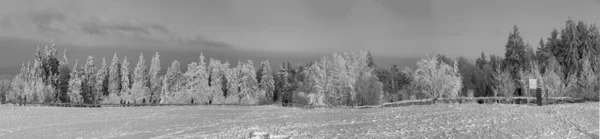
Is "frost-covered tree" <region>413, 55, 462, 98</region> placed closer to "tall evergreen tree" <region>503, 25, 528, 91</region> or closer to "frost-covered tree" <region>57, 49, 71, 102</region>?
"tall evergreen tree" <region>503, 25, 528, 91</region>

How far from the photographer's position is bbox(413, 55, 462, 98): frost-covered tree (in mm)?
66938

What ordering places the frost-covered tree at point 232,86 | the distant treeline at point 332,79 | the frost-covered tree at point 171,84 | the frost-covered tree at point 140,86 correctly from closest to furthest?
the distant treeline at point 332,79
the frost-covered tree at point 232,86
the frost-covered tree at point 171,84
the frost-covered tree at point 140,86

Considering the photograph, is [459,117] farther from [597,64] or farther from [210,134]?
[597,64]

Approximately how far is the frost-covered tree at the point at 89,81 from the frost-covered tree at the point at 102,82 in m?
0.73

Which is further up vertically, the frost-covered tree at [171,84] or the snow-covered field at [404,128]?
the frost-covered tree at [171,84]

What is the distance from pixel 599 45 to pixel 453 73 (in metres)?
23.7

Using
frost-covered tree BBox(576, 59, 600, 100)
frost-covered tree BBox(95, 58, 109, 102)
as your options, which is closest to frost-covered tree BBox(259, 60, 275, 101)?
frost-covered tree BBox(95, 58, 109, 102)

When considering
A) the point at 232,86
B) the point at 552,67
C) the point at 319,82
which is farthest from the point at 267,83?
the point at 552,67

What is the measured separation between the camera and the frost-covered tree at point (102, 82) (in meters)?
91.4

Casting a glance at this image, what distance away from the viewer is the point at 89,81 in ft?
295

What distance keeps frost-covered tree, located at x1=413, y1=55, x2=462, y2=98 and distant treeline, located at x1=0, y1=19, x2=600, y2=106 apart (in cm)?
14

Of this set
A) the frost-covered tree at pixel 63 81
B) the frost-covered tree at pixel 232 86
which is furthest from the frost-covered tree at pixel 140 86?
the frost-covered tree at pixel 232 86

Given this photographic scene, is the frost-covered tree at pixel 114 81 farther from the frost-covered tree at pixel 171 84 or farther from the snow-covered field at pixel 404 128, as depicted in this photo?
the snow-covered field at pixel 404 128

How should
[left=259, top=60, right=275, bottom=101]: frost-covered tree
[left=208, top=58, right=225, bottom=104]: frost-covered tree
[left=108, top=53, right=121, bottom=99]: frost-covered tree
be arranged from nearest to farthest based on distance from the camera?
[left=208, top=58, right=225, bottom=104]: frost-covered tree → [left=108, top=53, right=121, bottom=99]: frost-covered tree → [left=259, top=60, right=275, bottom=101]: frost-covered tree
